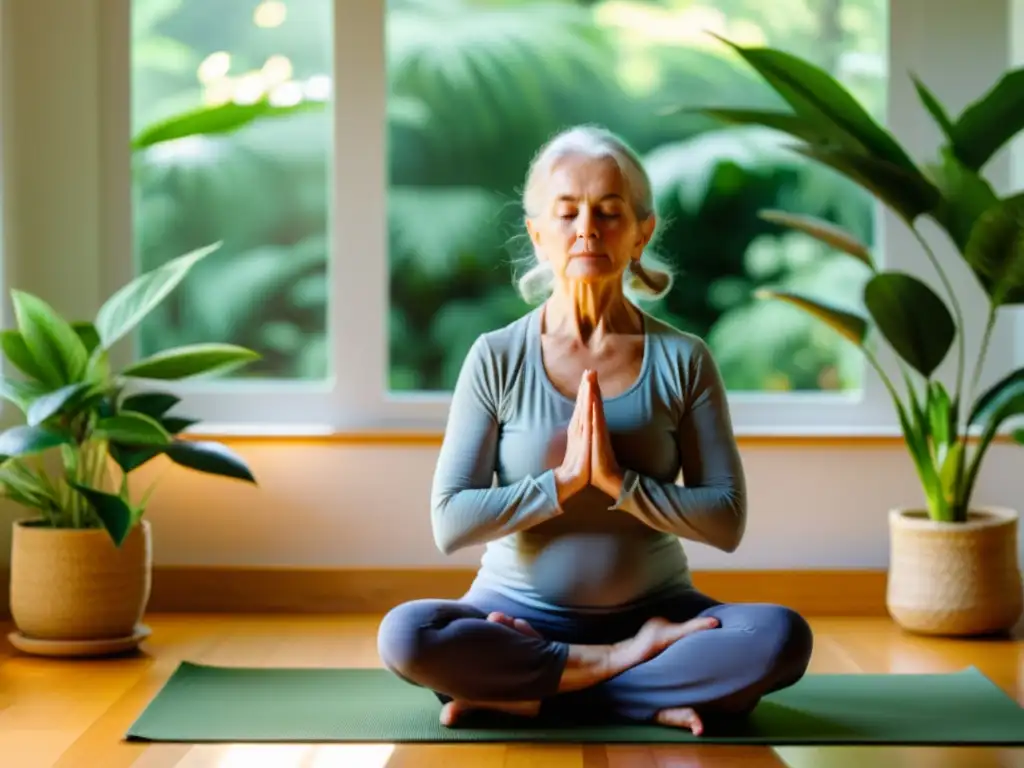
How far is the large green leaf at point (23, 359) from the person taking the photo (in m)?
3.16

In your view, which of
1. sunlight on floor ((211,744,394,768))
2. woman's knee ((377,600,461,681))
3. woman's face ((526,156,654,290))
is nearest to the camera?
sunlight on floor ((211,744,394,768))

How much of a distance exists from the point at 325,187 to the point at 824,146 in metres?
1.30

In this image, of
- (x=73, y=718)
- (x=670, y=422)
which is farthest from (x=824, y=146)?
(x=73, y=718)

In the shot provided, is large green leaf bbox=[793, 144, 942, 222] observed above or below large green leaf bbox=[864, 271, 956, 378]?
above

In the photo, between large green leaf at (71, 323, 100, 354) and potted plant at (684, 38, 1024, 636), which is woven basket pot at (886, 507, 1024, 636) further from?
large green leaf at (71, 323, 100, 354)

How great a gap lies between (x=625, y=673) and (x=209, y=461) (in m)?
1.03

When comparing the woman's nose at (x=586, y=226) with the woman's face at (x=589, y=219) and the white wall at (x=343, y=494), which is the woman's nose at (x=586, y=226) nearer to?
the woman's face at (x=589, y=219)

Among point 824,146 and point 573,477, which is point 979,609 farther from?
point 573,477

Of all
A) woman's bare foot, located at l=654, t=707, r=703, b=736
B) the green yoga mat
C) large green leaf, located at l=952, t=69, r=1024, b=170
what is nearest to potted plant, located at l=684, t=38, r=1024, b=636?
large green leaf, located at l=952, t=69, r=1024, b=170

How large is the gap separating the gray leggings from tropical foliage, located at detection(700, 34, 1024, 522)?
39.8 inches

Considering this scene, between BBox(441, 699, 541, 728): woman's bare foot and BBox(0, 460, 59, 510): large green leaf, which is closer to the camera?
BBox(441, 699, 541, 728): woman's bare foot

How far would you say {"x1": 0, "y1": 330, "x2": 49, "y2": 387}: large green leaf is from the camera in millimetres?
3160

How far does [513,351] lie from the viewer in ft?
8.96

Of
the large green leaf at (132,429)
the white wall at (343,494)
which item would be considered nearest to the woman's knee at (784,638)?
the white wall at (343,494)
